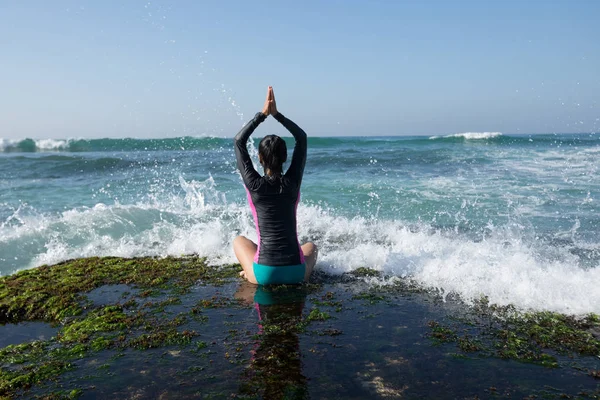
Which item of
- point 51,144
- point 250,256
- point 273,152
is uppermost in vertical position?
point 51,144

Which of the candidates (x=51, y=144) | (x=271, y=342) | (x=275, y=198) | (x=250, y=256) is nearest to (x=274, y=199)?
(x=275, y=198)

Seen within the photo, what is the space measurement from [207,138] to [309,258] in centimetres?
4567

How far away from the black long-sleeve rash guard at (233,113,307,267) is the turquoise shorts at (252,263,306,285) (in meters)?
0.06

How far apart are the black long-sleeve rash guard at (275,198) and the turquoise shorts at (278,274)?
0.19 ft

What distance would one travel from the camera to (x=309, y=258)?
18.9 ft

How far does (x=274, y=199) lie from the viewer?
525 centimetres

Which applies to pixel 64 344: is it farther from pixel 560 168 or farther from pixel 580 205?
pixel 560 168

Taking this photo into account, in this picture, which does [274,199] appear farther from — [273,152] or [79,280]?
[79,280]

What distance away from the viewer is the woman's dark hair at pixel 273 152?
5.05 metres

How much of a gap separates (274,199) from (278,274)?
952mm

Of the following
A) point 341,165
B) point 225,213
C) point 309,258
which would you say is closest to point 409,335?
point 309,258

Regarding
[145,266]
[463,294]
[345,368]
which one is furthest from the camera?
[145,266]

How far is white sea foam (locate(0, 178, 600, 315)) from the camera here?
5.22m

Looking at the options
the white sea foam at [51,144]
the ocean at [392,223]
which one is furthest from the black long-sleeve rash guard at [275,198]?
the white sea foam at [51,144]
